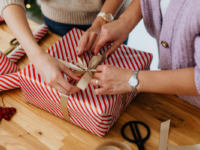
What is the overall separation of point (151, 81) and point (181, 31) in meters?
0.17

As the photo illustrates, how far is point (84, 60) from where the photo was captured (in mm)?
A: 792

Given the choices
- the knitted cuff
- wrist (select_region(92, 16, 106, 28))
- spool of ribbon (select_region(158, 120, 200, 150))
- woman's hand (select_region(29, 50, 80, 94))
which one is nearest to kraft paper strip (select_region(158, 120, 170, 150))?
spool of ribbon (select_region(158, 120, 200, 150))

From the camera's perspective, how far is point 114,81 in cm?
69

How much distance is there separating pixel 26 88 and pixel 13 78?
9 cm

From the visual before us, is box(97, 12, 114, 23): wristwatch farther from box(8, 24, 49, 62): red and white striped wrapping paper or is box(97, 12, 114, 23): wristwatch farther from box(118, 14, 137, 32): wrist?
box(8, 24, 49, 62): red and white striped wrapping paper

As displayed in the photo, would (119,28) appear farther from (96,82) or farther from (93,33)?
(96,82)

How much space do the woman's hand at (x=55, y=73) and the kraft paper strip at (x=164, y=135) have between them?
34cm

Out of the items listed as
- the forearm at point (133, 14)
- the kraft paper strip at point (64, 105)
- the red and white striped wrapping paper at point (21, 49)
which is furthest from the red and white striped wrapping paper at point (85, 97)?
the red and white striped wrapping paper at point (21, 49)

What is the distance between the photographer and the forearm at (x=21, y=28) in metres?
0.76

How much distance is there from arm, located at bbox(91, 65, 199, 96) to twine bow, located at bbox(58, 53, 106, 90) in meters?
0.03

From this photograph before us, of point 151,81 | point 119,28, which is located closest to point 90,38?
point 119,28

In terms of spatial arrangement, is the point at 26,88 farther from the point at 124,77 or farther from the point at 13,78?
the point at 124,77

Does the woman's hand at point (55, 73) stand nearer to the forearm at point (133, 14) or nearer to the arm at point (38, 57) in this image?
the arm at point (38, 57)

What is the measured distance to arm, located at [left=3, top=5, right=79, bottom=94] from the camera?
2.26ft
